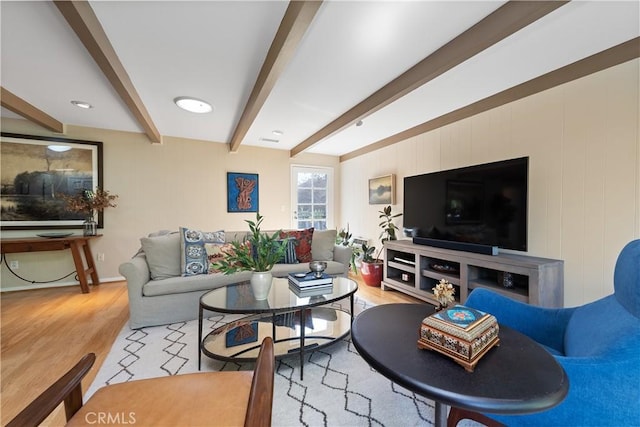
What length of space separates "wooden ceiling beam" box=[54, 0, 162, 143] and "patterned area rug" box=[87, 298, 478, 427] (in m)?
2.14

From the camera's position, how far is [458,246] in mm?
2740

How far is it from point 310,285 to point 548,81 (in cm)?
269

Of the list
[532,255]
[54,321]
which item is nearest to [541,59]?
[532,255]

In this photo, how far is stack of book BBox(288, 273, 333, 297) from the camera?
1.99 meters

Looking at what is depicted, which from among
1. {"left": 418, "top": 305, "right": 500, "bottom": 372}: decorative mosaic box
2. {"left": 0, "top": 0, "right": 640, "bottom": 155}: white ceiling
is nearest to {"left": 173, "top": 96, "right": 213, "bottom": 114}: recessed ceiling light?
{"left": 0, "top": 0, "right": 640, "bottom": 155}: white ceiling

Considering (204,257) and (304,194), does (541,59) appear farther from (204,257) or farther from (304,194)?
(304,194)

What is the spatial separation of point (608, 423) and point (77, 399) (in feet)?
5.52

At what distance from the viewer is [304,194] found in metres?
5.14

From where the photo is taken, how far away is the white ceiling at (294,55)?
5.05ft

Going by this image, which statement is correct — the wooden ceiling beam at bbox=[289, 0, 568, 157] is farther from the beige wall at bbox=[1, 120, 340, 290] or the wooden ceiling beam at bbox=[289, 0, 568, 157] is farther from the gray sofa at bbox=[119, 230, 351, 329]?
the beige wall at bbox=[1, 120, 340, 290]

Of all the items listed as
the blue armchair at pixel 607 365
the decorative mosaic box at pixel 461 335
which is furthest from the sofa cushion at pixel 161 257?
the blue armchair at pixel 607 365

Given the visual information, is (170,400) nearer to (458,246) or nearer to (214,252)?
(214,252)

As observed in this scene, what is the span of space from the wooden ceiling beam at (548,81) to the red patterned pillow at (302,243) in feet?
6.87
